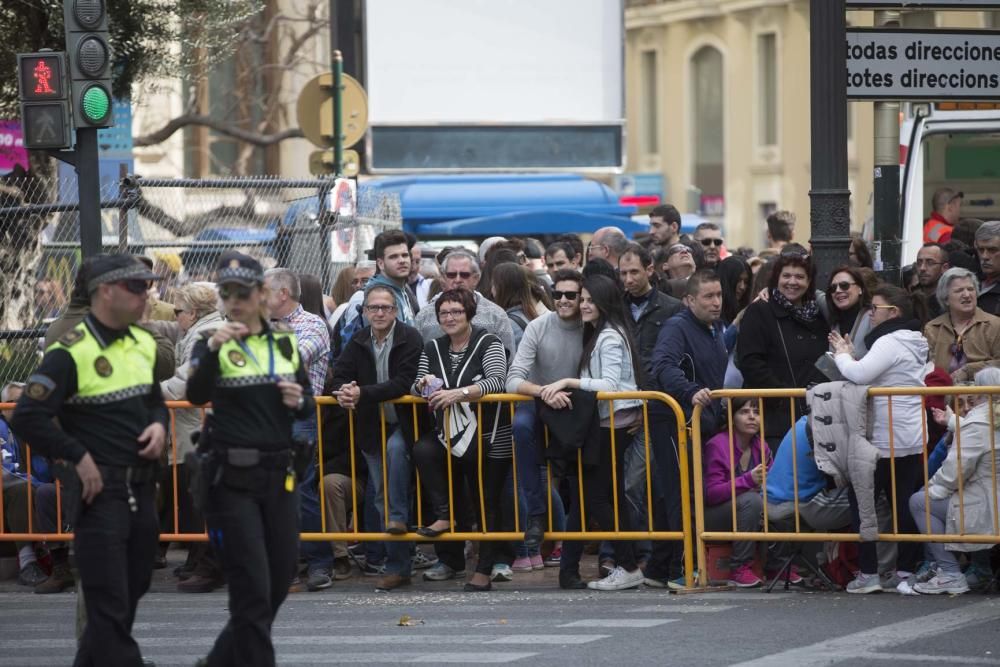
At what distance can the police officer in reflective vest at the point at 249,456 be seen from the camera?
7.03 meters

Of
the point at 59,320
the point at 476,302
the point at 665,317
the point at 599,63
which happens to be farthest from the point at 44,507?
the point at 599,63

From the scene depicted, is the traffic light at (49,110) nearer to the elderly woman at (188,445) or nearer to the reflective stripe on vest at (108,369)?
the elderly woman at (188,445)

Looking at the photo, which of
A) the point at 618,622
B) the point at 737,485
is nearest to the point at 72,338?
the point at 618,622

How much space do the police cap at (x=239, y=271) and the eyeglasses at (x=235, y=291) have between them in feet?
0.06

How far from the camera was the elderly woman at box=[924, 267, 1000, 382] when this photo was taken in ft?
34.3

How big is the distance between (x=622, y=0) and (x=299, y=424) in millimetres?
11120

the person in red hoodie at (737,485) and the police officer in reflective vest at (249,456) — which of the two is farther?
the person in red hoodie at (737,485)

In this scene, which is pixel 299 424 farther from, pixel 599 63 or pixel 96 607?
pixel 599 63

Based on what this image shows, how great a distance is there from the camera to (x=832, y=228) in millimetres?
10609

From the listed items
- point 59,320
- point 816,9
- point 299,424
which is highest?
point 816,9

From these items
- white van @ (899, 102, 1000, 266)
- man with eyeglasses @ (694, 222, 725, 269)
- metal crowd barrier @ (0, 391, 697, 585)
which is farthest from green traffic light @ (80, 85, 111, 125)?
white van @ (899, 102, 1000, 266)

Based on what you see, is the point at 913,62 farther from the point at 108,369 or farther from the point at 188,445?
the point at 108,369

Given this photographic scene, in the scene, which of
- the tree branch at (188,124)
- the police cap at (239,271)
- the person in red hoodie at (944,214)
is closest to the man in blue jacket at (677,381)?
the police cap at (239,271)

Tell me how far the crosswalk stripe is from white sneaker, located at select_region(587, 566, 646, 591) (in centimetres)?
106
